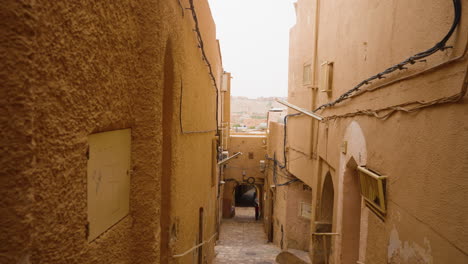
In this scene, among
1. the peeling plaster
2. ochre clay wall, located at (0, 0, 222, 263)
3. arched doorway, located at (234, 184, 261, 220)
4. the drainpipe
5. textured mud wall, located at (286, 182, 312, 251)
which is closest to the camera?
ochre clay wall, located at (0, 0, 222, 263)

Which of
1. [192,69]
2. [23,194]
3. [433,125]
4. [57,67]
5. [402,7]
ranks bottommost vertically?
[23,194]

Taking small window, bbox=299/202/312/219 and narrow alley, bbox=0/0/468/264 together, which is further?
small window, bbox=299/202/312/219

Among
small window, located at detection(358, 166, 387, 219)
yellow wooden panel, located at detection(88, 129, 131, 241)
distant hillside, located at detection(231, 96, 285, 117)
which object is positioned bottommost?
small window, located at detection(358, 166, 387, 219)

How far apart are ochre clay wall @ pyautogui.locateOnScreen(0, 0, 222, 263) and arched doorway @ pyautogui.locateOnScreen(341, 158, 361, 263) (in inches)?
146

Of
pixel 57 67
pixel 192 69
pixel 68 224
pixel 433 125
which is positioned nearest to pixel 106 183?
pixel 68 224

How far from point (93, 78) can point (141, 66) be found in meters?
0.87

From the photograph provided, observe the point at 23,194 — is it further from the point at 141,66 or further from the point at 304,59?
the point at 304,59

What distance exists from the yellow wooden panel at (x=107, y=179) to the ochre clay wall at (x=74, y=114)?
0.08 meters

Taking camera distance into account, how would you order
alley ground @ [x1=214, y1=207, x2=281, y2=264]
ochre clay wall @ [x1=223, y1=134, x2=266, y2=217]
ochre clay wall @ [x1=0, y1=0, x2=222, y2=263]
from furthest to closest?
ochre clay wall @ [x1=223, y1=134, x2=266, y2=217] → alley ground @ [x1=214, y1=207, x2=281, y2=264] → ochre clay wall @ [x1=0, y1=0, x2=222, y2=263]

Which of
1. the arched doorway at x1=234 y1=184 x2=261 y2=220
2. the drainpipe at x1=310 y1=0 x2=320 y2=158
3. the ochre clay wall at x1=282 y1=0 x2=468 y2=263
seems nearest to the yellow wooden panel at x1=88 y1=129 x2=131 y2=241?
the ochre clay wall at x1=282 y1=0 x2=468 y2=263

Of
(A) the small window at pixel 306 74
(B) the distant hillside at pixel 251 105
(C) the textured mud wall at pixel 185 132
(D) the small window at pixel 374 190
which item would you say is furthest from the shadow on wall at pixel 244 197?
(B) the distant hillside at pixel 251 105

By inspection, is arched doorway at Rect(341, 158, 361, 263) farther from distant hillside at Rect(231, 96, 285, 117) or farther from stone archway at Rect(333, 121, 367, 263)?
distant hillside at Rect(231, 96, 285, 117)

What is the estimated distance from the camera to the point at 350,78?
599 centimetres

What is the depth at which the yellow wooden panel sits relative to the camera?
220cm
